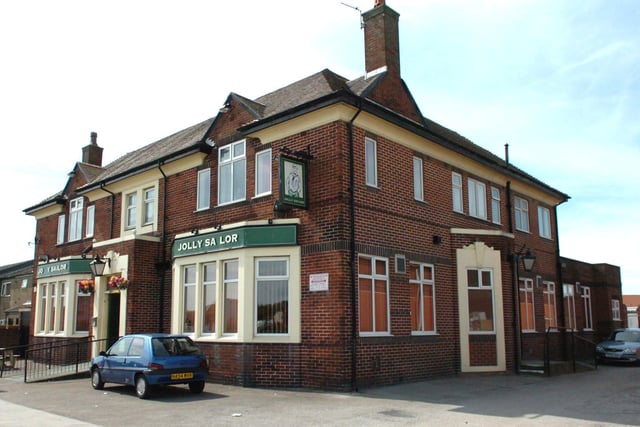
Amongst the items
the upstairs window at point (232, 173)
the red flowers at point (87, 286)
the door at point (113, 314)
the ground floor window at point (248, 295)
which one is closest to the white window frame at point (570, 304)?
the ground floor window at point (248, 295)

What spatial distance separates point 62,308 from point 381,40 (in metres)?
14.8

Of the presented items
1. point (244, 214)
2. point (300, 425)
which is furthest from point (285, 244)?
point (300, 425)

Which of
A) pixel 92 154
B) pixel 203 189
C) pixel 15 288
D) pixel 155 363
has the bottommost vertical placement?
pixel 155 363

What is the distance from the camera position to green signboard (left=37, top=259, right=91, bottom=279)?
20.5 metres

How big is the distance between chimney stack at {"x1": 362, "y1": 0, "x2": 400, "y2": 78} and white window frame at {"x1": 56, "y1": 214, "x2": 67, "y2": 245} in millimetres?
15155

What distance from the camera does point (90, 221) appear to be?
74.4ft

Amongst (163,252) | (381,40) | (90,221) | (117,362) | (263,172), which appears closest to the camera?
(117,362)

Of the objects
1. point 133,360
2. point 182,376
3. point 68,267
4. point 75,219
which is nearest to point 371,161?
point 182,376

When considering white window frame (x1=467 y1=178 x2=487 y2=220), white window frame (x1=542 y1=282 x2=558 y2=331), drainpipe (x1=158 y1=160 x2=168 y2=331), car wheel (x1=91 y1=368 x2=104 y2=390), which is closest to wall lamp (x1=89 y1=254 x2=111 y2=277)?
drainpipe (x1=158 y1=160 x2=168 y2=331)

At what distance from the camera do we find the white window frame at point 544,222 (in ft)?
78.3

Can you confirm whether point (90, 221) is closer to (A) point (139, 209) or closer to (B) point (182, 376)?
(A) point (139, 209)

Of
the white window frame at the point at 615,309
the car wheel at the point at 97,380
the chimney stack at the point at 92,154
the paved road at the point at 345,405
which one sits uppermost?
the chimney stack at the point at 92,154

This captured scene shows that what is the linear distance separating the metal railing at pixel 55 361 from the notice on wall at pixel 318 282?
749 centimetres

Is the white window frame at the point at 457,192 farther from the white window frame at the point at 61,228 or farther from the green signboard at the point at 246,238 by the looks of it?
the white window frame at the point at 61,228
